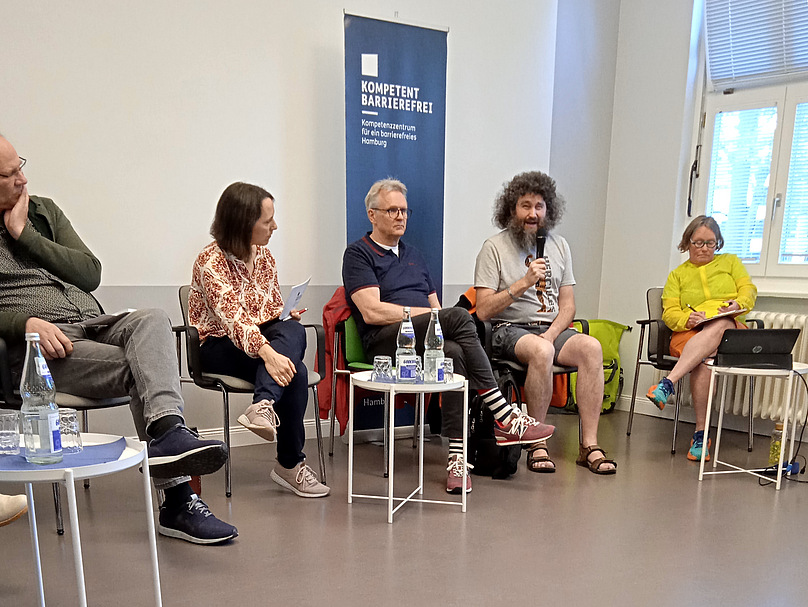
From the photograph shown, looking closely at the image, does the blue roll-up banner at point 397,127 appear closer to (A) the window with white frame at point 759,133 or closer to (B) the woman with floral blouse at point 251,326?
(B) the woman with floral blouse at point 251,326

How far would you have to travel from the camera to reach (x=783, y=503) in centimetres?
270

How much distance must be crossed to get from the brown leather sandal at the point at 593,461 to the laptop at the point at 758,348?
2.16 ft

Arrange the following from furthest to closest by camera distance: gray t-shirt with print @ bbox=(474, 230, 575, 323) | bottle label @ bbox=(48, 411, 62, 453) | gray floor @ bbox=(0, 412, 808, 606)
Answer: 1. gray t-shirt with print @ bbox=(474, 230, 575, 323)
2. gray floor @ bbox=(0, 412, 808, 606)
3. bottle label @ bbox=(48, 411, 62, 453)

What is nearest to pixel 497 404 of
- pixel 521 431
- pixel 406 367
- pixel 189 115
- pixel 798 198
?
pixel 521 431

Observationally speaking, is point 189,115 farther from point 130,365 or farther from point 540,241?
point 540,241

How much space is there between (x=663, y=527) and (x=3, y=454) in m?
2.08

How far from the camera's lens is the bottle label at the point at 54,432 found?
1360 mm

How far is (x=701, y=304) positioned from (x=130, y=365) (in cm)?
288

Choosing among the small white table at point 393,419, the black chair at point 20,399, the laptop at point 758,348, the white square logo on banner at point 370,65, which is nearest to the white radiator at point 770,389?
the laptop at point 758,348

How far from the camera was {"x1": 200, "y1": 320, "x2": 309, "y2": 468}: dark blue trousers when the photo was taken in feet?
8.41

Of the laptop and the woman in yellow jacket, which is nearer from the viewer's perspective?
the laptop

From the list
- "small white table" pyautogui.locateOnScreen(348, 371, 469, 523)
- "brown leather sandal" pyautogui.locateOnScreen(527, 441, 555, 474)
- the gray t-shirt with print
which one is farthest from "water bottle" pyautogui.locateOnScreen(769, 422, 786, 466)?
"small white table" pyautogui.locateOnScreen(348, 371, 469, 523)

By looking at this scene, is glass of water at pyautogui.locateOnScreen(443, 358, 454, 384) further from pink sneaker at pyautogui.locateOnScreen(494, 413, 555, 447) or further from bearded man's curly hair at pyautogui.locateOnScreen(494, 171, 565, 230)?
bearded man's curly hair at pyautogui.locateOnScreen(494, 171, 565, 230)

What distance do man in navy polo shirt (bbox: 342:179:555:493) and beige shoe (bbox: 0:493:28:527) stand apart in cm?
144
